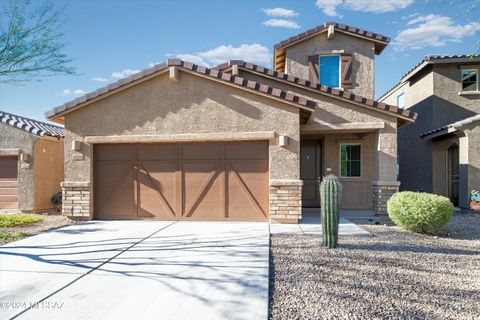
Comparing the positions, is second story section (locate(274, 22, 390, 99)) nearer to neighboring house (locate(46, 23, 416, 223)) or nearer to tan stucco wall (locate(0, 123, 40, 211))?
neighboring house (locate(46, 23, 416, 223))

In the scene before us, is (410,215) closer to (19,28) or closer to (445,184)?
(445,184)

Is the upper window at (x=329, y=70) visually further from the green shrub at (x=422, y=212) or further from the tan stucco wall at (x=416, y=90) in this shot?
the green shrub at (x=422, y=212)

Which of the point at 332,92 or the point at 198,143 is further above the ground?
the point at 332,92

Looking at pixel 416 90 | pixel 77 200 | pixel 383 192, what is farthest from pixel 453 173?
pixel 77 200

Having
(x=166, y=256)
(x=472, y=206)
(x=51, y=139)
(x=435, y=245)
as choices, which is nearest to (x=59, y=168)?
(x=51, y=139)

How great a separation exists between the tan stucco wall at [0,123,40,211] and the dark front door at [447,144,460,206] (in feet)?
57.3

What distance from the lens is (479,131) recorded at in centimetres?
1146

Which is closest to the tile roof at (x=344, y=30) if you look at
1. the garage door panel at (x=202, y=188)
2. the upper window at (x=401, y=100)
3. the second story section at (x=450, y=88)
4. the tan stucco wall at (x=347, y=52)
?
the tan stucco wall at (x=347, y=52)

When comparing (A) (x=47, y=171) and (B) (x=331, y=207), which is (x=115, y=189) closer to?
(A) (x=47, y=171)

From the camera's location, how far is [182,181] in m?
9.56

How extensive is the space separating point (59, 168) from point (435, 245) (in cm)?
1447

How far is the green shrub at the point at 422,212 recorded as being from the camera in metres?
7.55

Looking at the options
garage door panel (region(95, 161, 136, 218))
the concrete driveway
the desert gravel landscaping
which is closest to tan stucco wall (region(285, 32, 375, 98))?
the desert gravel landscaping

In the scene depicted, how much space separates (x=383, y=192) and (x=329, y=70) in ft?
19.1
